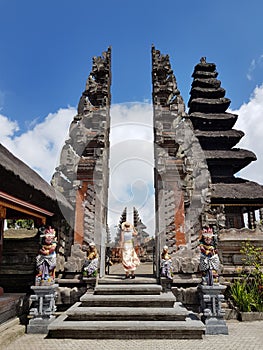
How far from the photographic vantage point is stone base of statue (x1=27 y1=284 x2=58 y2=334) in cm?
532

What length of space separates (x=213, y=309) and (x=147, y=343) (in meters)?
1.59

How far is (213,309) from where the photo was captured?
5340 millimetres

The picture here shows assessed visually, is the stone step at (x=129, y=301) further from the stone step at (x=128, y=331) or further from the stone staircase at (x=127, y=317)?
the stone step at (x=128, y=331)

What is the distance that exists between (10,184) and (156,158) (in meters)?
4.42

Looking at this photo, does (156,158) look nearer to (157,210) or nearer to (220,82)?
(157,210)

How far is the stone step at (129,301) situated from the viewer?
5.73 m

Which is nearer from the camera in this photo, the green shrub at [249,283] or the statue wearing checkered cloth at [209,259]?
the statue wearing checkered cloth at [209,259]

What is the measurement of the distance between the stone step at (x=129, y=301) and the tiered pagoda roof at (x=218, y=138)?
9.43 m

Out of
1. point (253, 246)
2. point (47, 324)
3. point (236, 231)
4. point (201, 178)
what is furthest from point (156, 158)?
point (47, 324)

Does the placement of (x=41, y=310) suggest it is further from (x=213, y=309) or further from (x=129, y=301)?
(x=213, y=309)

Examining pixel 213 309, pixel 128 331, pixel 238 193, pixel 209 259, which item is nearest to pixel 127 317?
pixel 128 331

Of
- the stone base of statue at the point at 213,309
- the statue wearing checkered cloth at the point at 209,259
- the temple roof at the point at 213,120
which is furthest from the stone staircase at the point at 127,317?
the temple roof at the point at 213,120

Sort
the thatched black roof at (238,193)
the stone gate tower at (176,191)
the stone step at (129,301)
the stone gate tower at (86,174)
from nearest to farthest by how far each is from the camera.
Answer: the stone step at (129,301)
the stone gate tower at (176,191)
the stone gate tower at (86,174)
the thatched black roof at (238,193)

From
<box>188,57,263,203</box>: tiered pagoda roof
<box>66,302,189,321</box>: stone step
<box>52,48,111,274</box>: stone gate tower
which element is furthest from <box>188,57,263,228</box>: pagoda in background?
<box>66,302,189,321</box>: stone step
